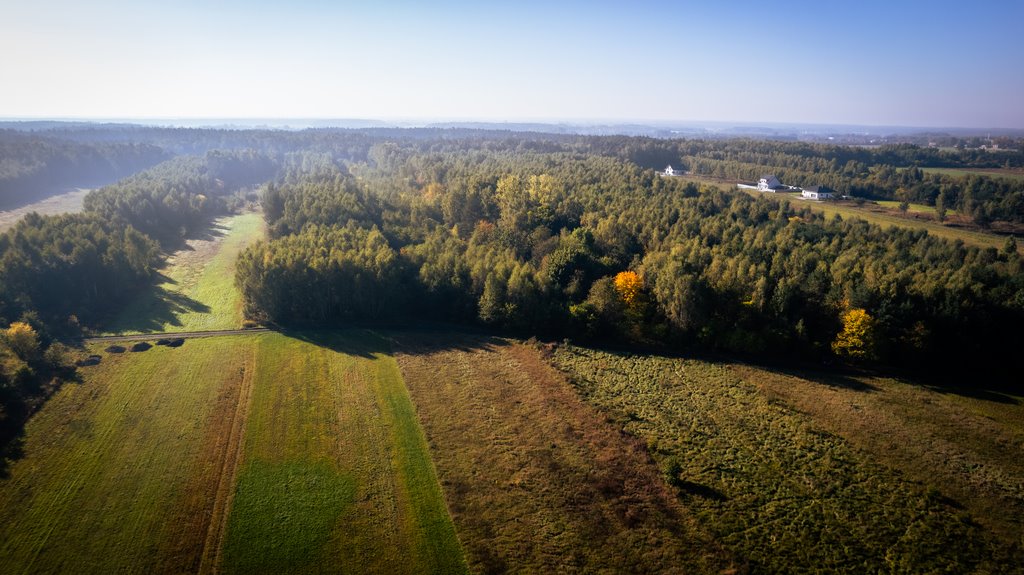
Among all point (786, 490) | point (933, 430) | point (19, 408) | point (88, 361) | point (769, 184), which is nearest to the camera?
point (786, 490)

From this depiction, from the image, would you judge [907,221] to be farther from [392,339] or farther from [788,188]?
[392,339]

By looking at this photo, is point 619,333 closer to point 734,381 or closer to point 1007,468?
point 734,381

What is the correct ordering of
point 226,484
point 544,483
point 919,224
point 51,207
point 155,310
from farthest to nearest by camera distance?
point 51,207, point 919,224, point 155,310, point 544,483, point 226,484

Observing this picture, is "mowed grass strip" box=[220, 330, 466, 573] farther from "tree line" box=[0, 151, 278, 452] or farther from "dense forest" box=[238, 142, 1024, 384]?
"tree line" box=[0, 151, 278, 452]

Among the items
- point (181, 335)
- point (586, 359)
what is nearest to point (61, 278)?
point (181, 335)

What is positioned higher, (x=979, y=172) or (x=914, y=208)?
(x=979, y=172)

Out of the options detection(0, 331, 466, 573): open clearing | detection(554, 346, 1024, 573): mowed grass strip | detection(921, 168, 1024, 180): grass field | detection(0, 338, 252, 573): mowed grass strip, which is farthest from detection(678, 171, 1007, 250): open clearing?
detection(0, 338, 252, 573): mowed grass strip
